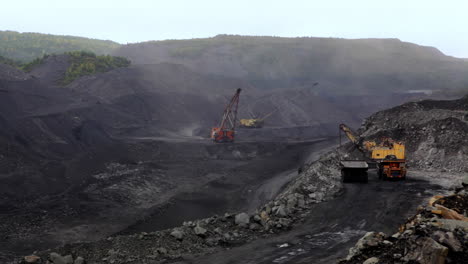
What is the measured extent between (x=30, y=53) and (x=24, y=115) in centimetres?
8045

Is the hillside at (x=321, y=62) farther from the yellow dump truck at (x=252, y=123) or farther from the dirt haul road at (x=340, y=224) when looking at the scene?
the dirt haul road at (x=340, y=224)

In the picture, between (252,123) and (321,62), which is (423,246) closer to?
(252,123)

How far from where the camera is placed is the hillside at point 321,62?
89.6m

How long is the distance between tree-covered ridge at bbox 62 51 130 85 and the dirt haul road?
→ 5471 cm

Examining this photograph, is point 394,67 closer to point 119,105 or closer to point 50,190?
point 119,105

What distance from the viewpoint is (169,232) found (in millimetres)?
14961

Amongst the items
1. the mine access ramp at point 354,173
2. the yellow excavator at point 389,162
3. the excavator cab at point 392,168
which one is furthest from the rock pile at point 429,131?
the mine access ramp at point 354,173

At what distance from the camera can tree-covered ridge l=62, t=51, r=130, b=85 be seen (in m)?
66.8

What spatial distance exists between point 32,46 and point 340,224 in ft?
378

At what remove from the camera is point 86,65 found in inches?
2776

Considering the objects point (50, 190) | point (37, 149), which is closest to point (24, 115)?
point (37, 149)

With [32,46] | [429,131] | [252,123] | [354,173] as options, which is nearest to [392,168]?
[354,173]

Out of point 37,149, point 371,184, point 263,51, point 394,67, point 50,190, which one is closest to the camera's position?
point 371,184

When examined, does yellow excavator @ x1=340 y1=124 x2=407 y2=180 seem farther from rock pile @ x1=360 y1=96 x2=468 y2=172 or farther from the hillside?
the hillside
